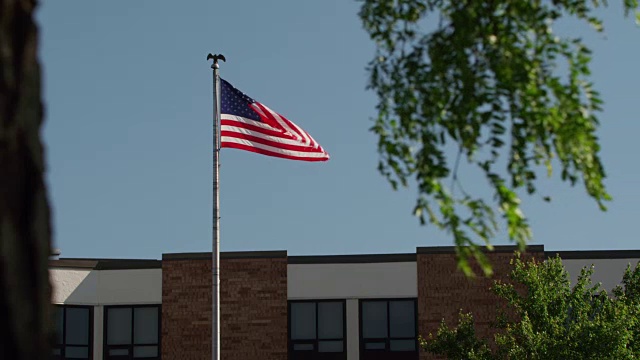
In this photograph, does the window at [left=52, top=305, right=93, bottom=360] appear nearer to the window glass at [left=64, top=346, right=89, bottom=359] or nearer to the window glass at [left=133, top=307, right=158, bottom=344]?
the window glass at [left=64, top=346, right=89, bottom=359]

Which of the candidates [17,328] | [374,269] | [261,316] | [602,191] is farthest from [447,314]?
[17,328]

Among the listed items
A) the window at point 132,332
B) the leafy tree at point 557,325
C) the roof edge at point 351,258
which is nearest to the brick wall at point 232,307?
the window at point 132,332

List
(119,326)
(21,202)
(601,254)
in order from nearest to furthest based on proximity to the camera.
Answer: (21,202), (601,254), (119,326)

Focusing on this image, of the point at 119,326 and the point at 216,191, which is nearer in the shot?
the point at 216,191

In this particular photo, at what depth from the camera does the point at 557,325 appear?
1283 inches

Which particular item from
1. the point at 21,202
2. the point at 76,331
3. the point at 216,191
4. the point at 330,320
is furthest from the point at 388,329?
the point at 21,202

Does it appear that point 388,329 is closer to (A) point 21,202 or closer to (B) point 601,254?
(B) point 601,254

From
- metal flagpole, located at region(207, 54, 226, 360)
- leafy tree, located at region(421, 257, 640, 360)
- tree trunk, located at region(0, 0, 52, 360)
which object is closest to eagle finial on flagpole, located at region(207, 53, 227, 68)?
metal flagpole, located at region(207, 54, 226, 360)

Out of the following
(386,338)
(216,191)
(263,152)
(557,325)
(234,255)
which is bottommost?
(386,338)

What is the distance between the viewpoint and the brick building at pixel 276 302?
3891 centimetres

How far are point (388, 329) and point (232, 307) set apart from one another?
4.85 metres

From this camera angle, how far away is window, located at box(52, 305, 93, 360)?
39594 mm

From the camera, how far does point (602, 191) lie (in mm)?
8984

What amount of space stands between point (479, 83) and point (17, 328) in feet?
13.8
